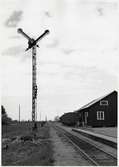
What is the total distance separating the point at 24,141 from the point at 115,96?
29979 millimetres

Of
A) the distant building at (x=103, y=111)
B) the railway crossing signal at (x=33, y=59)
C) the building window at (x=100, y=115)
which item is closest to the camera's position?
the railway crossing signal at (x=33, y=59)

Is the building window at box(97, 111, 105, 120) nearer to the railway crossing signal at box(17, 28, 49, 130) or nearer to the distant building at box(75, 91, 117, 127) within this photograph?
the distant building at box(75, 91, 117, 127)

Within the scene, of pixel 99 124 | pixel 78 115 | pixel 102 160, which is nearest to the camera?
pixel 102 160

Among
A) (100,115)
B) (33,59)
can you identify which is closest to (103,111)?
(100,115)

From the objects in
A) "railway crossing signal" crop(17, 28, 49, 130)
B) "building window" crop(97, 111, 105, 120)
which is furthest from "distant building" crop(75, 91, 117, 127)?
"railway crossing signal" crop(17, 28, 49, 130)

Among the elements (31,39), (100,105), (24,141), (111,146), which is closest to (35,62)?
(31,39)

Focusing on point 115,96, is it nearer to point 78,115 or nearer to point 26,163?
point 78,115

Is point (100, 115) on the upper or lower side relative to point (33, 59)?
lower

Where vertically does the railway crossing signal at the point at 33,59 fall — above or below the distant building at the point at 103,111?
above

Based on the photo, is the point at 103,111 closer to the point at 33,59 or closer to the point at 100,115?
the point at 100,115

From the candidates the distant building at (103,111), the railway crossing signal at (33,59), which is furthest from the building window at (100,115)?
the railway crossing signal at (33,59)

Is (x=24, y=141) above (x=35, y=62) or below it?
below

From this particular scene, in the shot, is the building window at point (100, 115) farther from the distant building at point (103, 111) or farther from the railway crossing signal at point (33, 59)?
the railway crossing signal at point (33, 59)

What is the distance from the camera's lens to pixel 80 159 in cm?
1248
